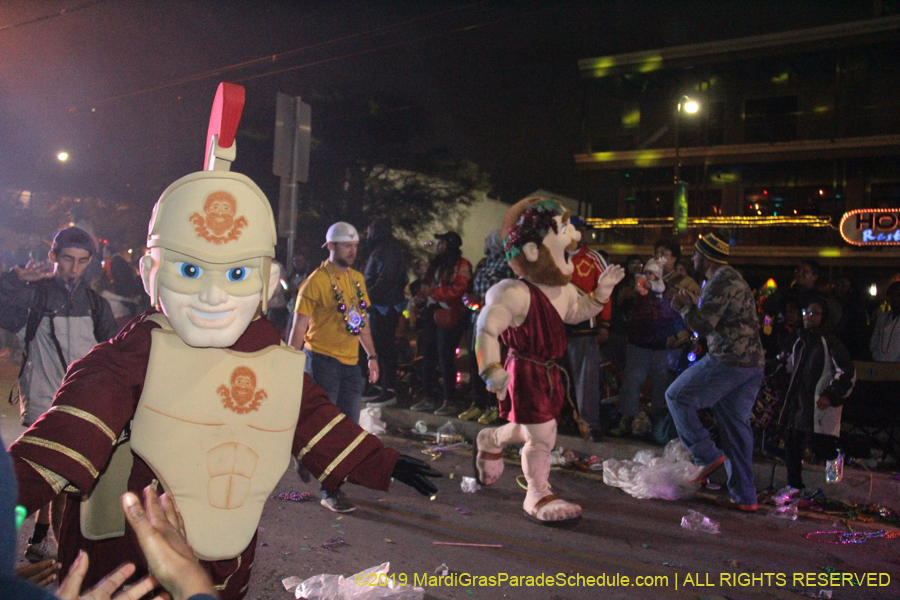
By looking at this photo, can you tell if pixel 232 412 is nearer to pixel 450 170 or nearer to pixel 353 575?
pixel 353 575

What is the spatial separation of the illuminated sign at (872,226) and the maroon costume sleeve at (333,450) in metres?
18.7

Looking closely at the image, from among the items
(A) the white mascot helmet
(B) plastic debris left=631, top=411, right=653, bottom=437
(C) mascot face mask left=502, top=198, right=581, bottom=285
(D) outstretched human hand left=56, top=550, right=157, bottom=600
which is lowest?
(B) plastic debris left=631, top=411, right=653, bottom=437

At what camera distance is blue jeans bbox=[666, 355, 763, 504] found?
5207 mm

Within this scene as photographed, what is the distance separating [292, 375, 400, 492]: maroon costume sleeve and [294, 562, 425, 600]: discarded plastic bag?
1.17m

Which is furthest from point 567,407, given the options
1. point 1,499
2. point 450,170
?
point 450,170

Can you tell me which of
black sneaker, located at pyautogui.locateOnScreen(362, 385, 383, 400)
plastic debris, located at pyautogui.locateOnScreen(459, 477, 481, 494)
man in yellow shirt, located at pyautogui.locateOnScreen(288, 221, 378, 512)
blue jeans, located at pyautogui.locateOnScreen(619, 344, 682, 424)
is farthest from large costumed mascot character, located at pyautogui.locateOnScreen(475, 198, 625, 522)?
black sneaker, located at pyautogui.locateOnScreen(362, 385, 383, 400)

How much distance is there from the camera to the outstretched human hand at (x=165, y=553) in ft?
4.25

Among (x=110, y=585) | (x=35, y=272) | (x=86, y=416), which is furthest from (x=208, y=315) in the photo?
(x=35, y=272)

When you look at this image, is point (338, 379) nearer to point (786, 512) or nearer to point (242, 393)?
point (242, 393)

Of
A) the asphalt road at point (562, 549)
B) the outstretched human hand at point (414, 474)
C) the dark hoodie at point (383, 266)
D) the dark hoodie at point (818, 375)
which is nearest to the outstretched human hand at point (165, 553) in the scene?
the outstretched human hand at point (414, 474)

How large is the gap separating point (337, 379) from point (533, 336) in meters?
1.60

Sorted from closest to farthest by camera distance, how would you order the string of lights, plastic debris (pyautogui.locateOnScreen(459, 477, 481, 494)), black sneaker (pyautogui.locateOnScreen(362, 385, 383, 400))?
plastic debris (pyautogui.locateOnScreen(459, 477, 481, 494))
black sneaker (pyautogui.locateOnScreen(362, 385, 383, 400))
the string of lights

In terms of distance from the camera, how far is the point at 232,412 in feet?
7.45

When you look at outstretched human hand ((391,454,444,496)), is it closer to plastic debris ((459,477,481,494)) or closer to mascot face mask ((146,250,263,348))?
mascot face mask ((146,250,263,348))
